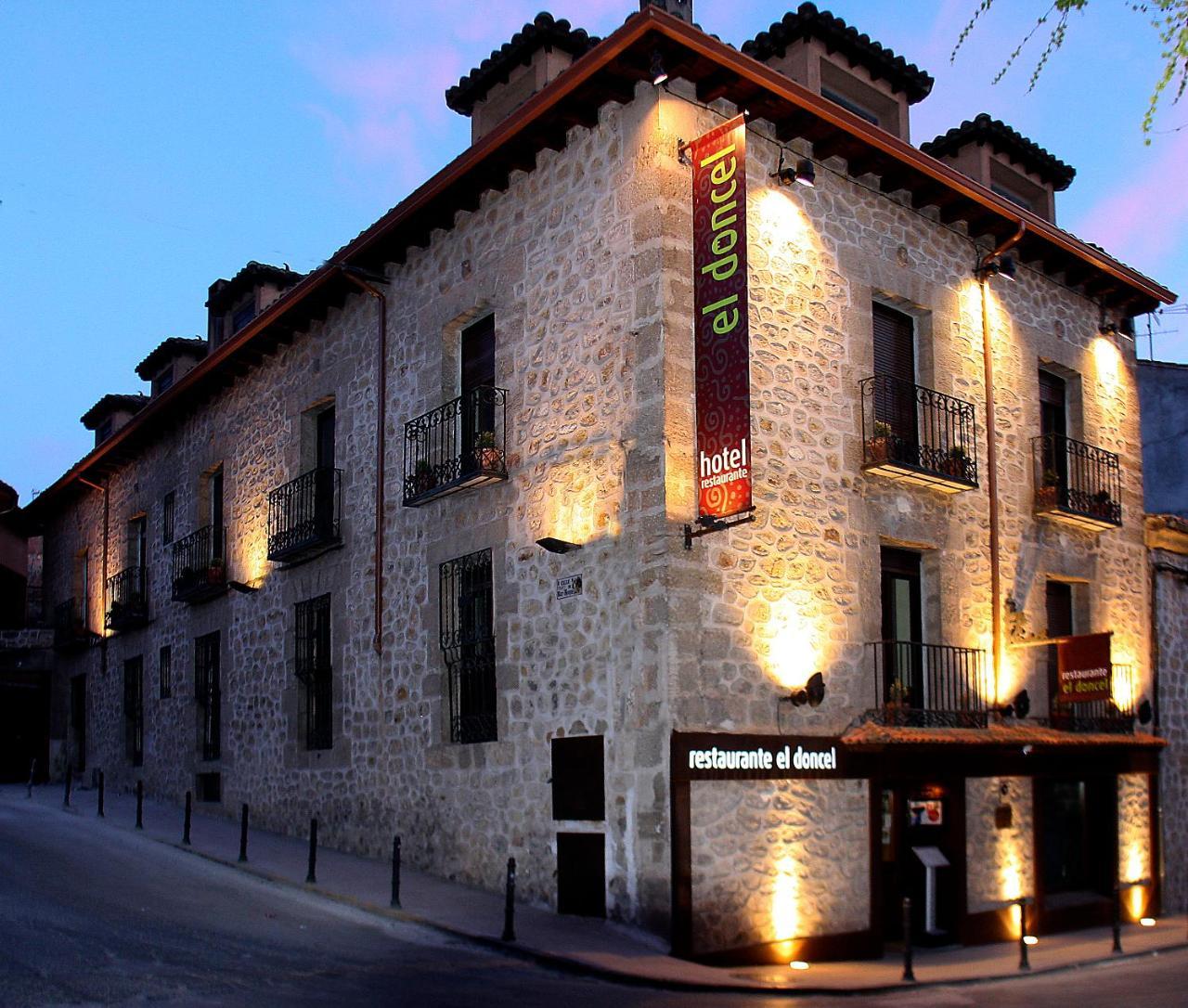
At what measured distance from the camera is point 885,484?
53.2 feet

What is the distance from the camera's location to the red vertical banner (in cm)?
1352

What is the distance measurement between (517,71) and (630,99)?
3228mm

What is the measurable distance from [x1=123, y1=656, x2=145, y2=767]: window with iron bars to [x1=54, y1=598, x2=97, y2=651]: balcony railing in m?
2.39

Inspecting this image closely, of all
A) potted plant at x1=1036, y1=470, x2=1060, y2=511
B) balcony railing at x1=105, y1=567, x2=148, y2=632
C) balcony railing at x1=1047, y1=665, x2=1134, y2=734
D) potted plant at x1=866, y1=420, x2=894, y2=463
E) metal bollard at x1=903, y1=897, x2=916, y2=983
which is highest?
potted plant at x1=866, y1=420, x2=894, y2=463

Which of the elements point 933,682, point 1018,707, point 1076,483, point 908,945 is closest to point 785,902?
point 908,945

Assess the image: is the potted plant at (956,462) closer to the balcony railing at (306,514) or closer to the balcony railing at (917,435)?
the balcony railing at (917,435)

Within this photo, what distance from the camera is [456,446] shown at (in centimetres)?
1705

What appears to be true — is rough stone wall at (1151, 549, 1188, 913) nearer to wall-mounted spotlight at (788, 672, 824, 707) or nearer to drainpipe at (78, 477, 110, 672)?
wall-mounted spotlight at (788, 672, 824, 707)

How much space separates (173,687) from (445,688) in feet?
30.8

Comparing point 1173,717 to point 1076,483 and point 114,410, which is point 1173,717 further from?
point 114,410

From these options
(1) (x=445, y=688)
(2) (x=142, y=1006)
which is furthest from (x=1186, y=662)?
(2) (x=142, y=1006)

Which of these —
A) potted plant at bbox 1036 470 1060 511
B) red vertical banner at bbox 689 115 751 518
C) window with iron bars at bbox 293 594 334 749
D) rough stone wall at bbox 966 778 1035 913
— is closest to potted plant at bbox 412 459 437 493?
window with iron bars at bbox 293 594 334 749

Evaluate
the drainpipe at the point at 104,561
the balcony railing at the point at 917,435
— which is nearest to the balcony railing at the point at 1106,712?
the balcony railing at the point at 917,435

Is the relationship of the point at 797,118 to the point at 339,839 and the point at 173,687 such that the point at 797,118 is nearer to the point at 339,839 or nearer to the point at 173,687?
the point at 339,839
